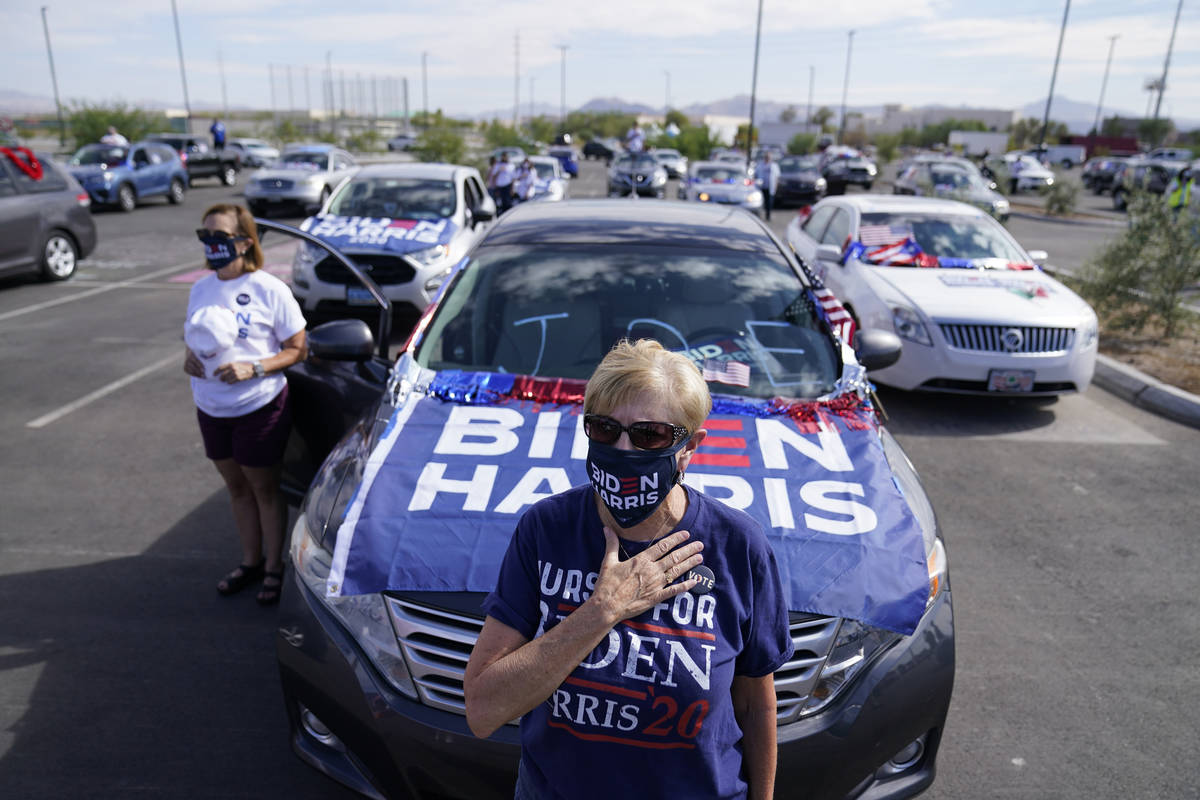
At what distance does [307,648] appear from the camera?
2.44 meters

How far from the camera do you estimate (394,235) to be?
9.56m

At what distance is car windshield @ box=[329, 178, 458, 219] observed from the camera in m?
10.4

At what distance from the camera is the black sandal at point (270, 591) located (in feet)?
12.8

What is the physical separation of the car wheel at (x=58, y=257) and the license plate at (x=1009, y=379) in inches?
466

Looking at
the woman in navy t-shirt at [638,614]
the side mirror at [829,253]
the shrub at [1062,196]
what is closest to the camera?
the woman in navy t-shirt at [638,614]

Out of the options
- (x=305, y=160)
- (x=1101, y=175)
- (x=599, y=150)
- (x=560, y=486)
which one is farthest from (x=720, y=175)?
(x=599, y=150)

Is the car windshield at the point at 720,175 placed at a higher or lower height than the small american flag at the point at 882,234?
lower

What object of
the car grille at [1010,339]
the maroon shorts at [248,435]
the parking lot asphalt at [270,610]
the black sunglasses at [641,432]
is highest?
the black sunglasses at [641,432]

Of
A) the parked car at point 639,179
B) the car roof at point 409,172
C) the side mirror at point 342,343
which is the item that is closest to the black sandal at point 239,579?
the side mirror at point 342,343

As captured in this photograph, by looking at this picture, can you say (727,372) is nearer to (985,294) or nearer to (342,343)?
(342,343)

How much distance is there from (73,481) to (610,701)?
505 centimetres

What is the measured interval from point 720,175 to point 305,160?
1087 cm

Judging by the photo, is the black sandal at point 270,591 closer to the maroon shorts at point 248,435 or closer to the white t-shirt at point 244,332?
the maroon shorts at point 248,435

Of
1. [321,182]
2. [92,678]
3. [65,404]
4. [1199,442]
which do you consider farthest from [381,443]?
[321,182]
